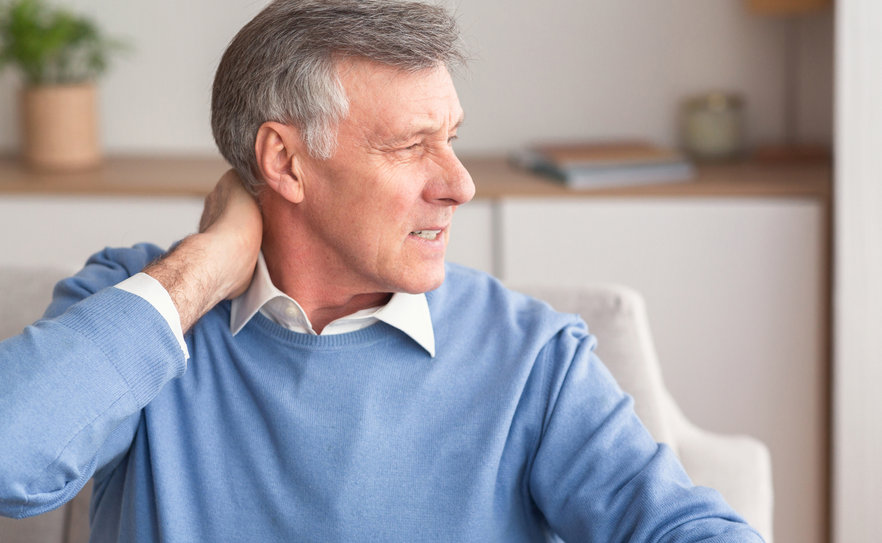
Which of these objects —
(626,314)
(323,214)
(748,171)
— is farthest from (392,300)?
(748,171)

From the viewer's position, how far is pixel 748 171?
9.46 ft

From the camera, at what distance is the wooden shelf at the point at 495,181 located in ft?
8.79

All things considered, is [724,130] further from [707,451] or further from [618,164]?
[707,451]

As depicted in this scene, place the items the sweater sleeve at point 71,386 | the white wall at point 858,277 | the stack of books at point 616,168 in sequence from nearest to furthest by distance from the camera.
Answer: the sweater sleeve at point 71,386 < the white wall at point 858,277 < the stack of books at point 616,168

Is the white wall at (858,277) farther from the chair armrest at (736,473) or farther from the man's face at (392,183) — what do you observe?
the man's face at (392,183)

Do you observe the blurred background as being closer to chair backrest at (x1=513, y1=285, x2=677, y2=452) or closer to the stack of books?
the stack of books

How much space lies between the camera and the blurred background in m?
2.69

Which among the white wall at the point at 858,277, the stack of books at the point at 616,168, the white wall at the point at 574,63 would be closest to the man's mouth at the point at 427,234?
the white wall at the point at 858,277

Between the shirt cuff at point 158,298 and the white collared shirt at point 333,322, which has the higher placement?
the shirt cuff at point 158,298

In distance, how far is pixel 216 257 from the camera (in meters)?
1.41

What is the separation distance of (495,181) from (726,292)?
637mm

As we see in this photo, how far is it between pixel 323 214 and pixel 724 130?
1.88m

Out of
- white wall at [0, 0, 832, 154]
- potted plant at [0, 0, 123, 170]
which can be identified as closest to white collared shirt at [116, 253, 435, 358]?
white wall at [0, 0, 832, 154]

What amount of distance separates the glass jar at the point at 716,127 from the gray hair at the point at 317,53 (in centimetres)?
178
